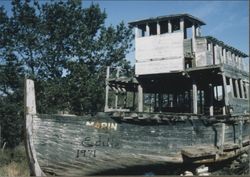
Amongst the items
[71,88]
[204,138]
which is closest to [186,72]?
[204,138]

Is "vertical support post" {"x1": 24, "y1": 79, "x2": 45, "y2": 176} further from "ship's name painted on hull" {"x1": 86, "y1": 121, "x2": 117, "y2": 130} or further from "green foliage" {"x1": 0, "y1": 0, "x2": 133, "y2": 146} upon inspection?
"green foliage" {"x1": 0, "y1": 0, "x2": 133, "y2": 146}

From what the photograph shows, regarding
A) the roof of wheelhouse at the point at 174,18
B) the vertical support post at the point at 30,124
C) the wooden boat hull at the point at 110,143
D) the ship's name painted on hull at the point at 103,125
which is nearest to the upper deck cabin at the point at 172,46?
the roof of wheelhouse at the point at 174,18

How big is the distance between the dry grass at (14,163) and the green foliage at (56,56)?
90.5 inches

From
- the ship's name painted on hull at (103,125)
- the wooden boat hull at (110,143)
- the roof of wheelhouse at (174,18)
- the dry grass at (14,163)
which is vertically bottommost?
the dry grass at (14,163)

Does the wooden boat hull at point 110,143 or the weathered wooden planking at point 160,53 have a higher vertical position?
the weathered wooden planking at point 160,53

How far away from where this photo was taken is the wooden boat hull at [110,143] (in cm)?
1052

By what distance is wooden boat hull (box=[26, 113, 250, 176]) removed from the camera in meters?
10.5

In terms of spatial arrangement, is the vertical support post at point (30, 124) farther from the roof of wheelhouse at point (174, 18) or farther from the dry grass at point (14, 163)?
the roof of wheelhouse at point (174, 18)

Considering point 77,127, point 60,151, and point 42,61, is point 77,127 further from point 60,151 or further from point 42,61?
point 42,61

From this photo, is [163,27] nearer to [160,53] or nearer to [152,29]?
[152,29]

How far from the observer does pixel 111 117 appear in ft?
35.6

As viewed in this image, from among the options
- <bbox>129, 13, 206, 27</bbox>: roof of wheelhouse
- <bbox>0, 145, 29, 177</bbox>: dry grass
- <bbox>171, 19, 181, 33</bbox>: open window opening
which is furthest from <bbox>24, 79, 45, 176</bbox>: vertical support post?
<bbox>171, 19, 181, 33</bbox>: open window opening

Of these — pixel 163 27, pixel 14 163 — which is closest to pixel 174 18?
pixel 163 27

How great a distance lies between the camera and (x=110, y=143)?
1080cm
